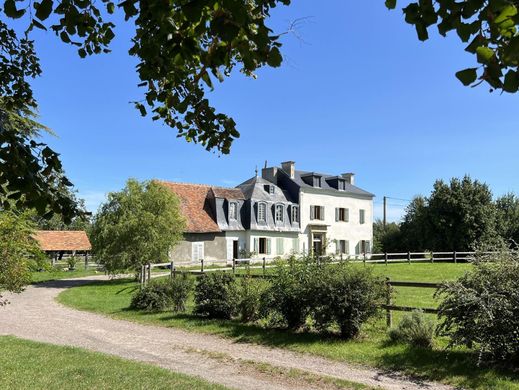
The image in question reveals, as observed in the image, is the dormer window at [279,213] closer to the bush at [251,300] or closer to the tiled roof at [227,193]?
the tiled roof at [227,193]

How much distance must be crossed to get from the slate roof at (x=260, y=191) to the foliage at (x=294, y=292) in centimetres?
2569

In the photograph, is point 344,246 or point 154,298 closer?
point 154,298

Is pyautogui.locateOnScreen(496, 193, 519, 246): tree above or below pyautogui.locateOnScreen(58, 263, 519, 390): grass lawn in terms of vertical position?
above

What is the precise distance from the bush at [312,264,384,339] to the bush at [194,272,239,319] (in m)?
2.97

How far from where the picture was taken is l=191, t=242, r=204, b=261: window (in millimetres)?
32531

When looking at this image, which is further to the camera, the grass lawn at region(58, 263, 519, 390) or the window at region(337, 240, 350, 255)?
the window at region(337, 240, 350, 255)

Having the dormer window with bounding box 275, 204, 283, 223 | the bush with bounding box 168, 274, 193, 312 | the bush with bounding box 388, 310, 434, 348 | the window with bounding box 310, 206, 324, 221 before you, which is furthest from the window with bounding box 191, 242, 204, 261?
the bush with bounding box 388, 310, 434, 348

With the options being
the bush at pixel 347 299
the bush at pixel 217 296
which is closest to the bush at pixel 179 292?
the bush at pixel 217 296

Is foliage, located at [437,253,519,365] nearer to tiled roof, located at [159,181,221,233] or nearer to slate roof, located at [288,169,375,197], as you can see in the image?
tiled roof, located at [159,181,221,233]

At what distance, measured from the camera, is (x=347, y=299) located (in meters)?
9.14

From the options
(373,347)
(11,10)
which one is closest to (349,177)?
(373,347)

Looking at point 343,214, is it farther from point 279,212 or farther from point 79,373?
point 79,373

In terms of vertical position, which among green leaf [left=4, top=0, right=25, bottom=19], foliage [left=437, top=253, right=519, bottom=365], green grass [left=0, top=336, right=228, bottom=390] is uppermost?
green leaf [left=4, top=0, right=25, bottom=19]

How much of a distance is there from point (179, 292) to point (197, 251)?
19.4 metres
